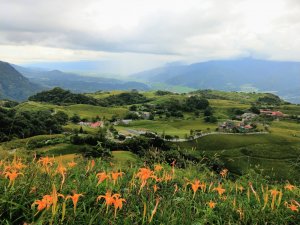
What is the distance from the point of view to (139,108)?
174125mm

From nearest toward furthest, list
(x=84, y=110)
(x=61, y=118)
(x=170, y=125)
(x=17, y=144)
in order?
(x=17, y=144) < (x=61, y=118) < (x=170, y=125) < (x=84, y=110)

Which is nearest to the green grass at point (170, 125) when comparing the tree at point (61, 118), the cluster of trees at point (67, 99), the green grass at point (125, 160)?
the tree at point (61, 118)

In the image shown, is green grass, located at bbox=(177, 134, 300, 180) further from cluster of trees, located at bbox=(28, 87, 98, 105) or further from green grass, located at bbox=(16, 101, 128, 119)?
cluster of trees, located at bbox=(28, 87, 98, 105)

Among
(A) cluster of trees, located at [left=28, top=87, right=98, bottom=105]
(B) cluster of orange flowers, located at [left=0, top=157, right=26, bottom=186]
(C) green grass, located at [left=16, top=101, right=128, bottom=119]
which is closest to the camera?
(B) cluster of orange flowers, located at [left=0, top=157, right=26, bottom=186]

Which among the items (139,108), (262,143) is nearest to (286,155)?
(262,143)

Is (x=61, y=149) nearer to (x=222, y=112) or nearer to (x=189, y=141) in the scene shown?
(x=189, y=141)

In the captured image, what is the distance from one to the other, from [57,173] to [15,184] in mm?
1063

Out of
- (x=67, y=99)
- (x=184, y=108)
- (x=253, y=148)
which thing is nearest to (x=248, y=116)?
(x=184, y=108)

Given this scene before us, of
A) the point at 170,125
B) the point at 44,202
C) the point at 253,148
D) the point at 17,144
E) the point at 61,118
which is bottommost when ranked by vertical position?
the point at 170,125

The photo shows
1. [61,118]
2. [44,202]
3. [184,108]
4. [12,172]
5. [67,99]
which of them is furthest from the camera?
[67,99]

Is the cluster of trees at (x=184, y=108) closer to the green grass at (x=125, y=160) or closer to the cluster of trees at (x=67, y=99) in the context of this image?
the cluster of trees at (x=67, y=99)

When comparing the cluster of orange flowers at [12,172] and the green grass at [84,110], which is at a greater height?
the cluster of orange flowers at [12,172]

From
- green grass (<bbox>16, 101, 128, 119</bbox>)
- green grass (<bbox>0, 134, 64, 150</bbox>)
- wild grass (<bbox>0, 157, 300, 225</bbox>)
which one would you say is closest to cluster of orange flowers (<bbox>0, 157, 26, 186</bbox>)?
wild grass (<bbox>0, 157, 300, 225</bbox>)

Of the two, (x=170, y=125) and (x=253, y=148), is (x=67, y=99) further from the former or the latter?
(x=253, y=148)
